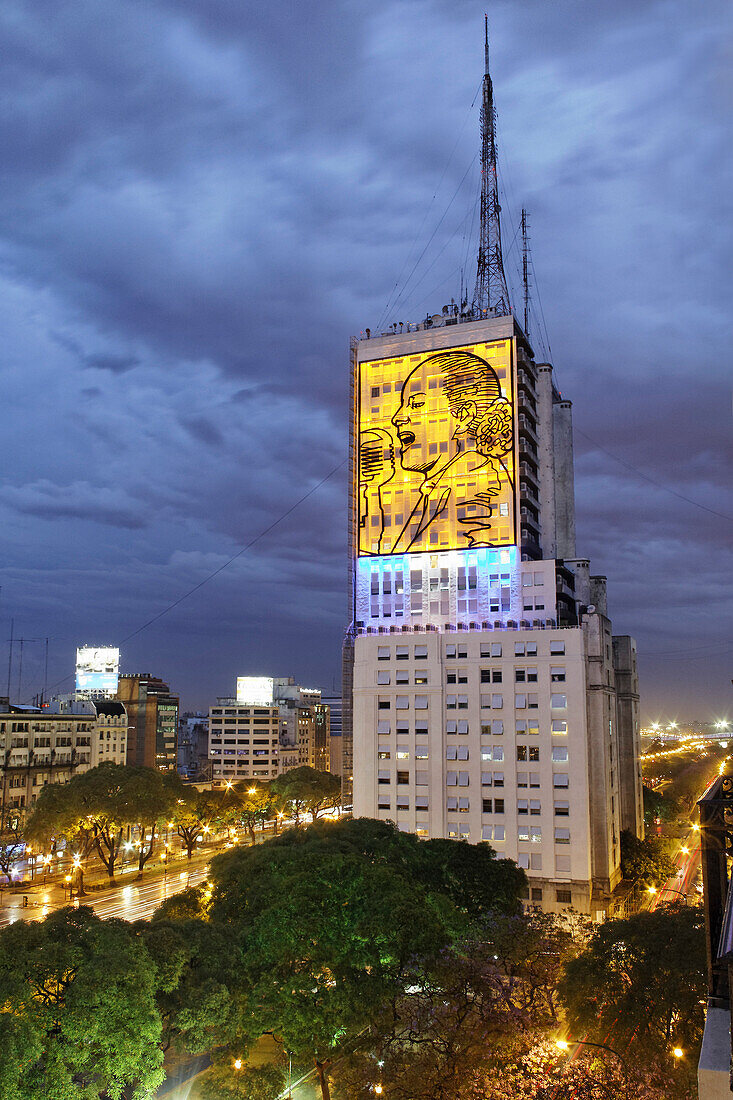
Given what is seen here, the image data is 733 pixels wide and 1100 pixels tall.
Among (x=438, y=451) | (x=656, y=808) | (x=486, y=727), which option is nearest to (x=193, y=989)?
(x=486, y=727)

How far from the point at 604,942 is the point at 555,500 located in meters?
71.5

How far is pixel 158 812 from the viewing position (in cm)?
9488

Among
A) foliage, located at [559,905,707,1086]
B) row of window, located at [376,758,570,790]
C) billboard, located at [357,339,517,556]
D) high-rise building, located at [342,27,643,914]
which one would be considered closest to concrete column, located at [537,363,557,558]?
high-rise building, located at [342,27,643,914]

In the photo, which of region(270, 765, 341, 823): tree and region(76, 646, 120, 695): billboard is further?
region(76, 646, 120, 695): billboard

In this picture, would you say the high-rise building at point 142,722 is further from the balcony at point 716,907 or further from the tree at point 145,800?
the balcony at point 716,907

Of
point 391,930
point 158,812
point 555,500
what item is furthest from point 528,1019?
point 555,500

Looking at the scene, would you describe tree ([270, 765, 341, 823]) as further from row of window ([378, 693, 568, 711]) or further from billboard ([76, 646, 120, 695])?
billboard ([76, 646, 120, 695])

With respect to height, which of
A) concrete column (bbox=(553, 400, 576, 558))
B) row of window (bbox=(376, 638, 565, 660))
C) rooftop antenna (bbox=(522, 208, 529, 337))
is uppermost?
rooftop antenna (bbox=(522, 208, 529, 337))

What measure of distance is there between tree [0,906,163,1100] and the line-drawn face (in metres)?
72.4

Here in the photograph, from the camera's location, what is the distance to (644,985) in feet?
118

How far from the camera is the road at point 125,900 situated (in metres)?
76.4

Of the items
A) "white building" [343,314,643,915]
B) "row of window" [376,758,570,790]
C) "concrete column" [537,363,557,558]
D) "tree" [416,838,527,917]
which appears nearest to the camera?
"tree" [416,838,527,917]

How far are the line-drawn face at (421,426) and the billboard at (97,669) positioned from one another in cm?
11603

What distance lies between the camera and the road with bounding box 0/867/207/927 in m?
76.4
